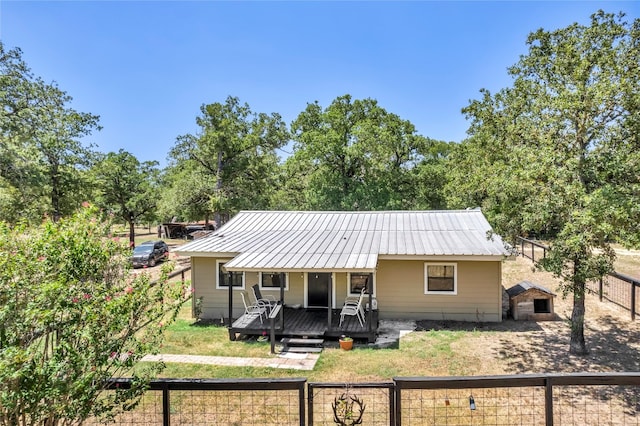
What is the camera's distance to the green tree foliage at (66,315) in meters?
3.46

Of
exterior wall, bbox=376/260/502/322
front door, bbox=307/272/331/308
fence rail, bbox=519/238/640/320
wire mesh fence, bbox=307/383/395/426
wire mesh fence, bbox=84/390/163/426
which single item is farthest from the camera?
front door, bbox=307/272/331/308

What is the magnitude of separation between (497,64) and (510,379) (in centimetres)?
1411

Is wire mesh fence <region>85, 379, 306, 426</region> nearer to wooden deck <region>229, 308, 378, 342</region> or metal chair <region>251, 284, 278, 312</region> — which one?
wooden deck <region>229, 308, 378, 342</region>

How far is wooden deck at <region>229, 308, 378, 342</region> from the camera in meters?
10.5

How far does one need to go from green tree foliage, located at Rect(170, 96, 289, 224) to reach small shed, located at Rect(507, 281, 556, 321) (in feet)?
63.3

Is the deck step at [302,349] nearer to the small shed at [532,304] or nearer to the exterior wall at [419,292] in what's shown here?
the exterior wall at [419,292]

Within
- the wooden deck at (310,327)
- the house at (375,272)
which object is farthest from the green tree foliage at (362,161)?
the wooden deck at (310,327)

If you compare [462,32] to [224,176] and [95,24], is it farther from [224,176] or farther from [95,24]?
[224,176]

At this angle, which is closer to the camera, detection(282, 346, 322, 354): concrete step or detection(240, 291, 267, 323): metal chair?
detection(282, 346, 322, 354): concrete step

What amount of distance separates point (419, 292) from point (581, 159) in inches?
254

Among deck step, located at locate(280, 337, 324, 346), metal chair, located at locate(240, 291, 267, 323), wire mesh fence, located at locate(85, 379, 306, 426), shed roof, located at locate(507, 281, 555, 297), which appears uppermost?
shed roof, located at locate(507, 281, 555, 297)

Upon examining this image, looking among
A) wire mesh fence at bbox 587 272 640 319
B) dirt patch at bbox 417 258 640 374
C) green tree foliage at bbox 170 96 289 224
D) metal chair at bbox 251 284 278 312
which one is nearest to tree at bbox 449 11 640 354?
dirt patch at bbox 417 258 640 374

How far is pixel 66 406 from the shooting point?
3.74 m

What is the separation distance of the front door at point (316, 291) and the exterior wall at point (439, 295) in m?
1.91
